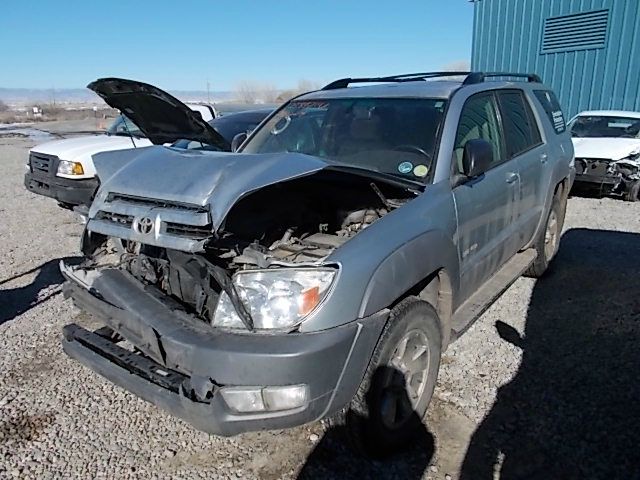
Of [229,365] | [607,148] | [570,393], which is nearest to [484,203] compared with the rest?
[570,393]

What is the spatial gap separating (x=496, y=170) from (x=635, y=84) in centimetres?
1130

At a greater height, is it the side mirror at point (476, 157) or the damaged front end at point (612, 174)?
the side mirror at point (476, 157)

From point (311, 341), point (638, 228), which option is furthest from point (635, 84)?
point (311, 341)

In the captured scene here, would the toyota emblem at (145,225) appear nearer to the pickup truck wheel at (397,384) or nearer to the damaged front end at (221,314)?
the damaged front end at (221,314)

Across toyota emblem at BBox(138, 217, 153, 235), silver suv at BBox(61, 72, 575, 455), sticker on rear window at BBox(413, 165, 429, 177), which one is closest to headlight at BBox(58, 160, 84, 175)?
silver suv at BBox(61, 72, 575, 455)

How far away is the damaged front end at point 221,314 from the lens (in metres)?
2.12

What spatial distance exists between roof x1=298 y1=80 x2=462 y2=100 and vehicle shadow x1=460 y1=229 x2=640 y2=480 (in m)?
1.91

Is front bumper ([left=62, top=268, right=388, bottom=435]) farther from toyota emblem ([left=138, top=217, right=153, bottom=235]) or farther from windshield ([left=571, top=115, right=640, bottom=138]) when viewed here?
windshield ([left=571, top=115, right=640, bottom=138])

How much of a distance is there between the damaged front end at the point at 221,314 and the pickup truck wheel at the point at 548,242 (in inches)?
99.3

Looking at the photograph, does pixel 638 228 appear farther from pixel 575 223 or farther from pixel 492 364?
pixel 492 364

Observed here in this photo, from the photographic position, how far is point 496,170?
367 centimetres

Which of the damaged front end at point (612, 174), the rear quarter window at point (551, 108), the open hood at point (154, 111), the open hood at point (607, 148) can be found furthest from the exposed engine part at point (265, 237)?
the damaged front end at point (612, 174)

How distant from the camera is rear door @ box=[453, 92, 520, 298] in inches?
126

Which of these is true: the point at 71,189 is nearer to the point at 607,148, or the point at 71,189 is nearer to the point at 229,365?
the point at 229,365
